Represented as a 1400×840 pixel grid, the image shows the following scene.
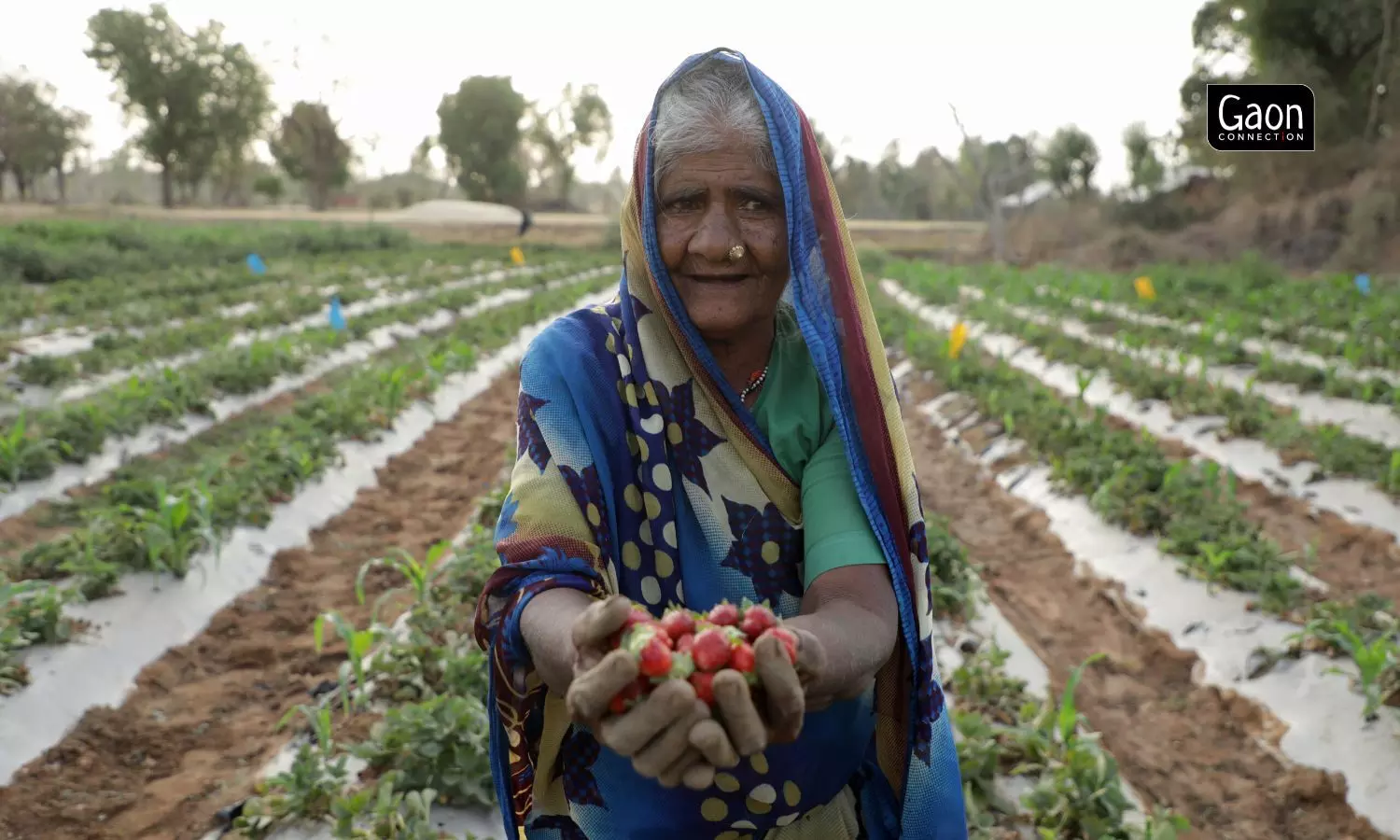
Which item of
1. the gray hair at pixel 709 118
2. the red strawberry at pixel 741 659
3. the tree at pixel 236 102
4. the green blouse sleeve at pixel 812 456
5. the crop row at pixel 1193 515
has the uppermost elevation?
the tree at pixel 236 102

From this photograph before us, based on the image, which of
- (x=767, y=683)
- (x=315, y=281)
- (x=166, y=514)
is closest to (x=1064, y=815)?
(x=767, y=683)

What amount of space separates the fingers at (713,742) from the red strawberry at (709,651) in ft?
0.23

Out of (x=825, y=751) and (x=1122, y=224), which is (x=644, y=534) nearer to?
(x=825, y=751)

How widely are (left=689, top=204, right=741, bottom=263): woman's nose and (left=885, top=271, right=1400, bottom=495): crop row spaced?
15.6ft

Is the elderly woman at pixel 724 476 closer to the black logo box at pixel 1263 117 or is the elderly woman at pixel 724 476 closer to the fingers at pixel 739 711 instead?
the fingers at pixel 739 711

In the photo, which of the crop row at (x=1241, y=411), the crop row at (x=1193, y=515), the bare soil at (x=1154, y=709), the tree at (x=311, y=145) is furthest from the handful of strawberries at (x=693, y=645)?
the tree at (x=311, y=145)

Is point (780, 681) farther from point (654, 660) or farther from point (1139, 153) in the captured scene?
point (1139, 153)

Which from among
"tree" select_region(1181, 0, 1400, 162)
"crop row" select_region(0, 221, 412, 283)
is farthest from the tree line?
"crop row" select_region(0, 221, 412, 283)

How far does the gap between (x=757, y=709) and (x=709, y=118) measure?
0.81m

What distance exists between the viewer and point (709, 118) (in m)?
1.45

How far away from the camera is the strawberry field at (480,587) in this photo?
2.72 metres

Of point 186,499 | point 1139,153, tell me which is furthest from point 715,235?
point 1139,153

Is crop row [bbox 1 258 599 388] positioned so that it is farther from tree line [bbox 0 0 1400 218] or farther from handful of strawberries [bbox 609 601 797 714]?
tree line [bbox 0 0 1400 218]

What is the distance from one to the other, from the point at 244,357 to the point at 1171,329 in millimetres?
7669
